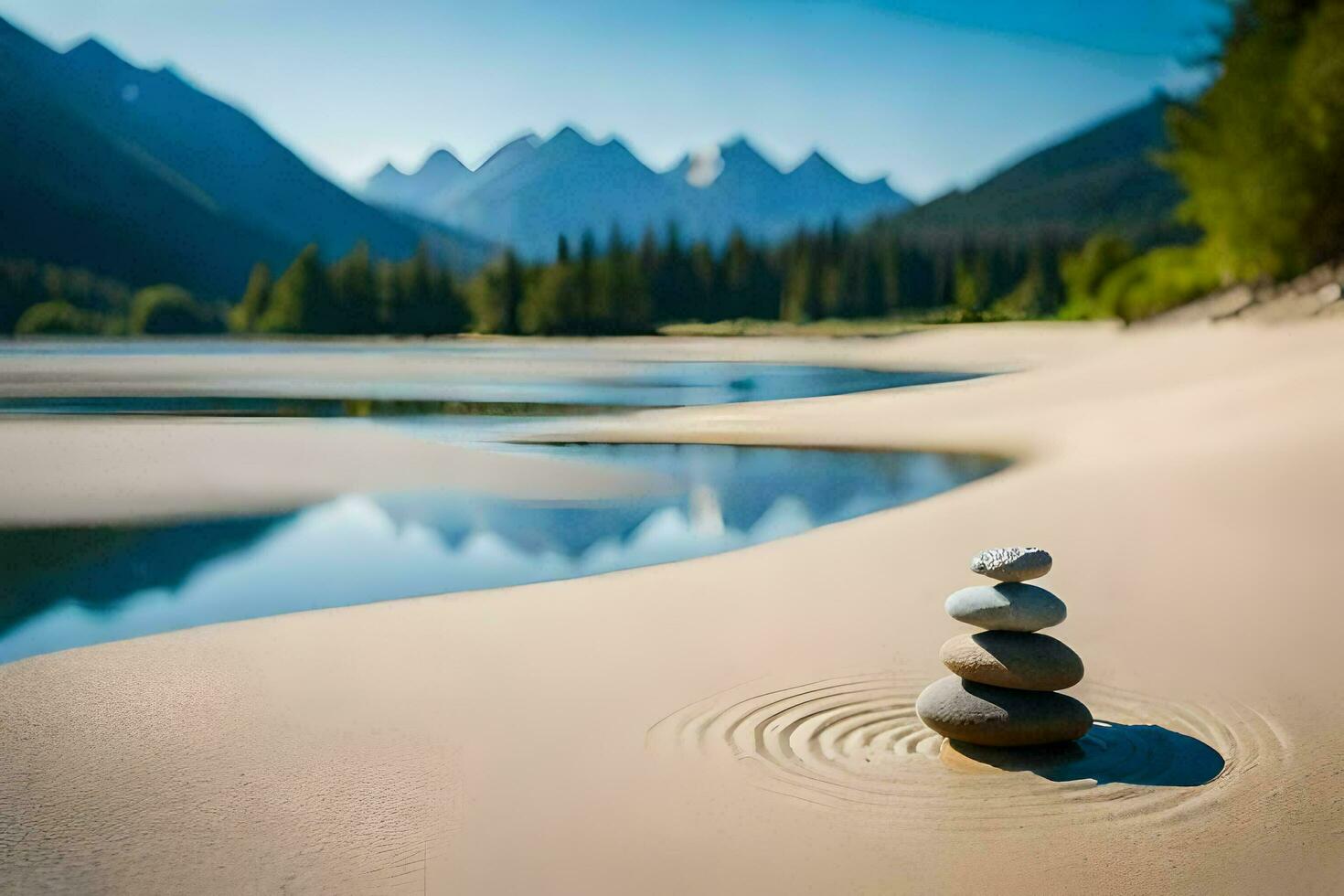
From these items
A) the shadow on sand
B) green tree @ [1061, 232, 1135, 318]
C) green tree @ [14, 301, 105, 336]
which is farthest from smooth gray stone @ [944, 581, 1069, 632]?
green tree @ [14, 301, 105, 336]

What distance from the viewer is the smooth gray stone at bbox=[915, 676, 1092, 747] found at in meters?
6.35

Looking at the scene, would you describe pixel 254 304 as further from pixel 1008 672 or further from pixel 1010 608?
pixel 1008 672

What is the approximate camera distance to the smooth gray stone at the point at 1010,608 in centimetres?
657

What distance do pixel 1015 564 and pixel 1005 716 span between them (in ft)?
2.46

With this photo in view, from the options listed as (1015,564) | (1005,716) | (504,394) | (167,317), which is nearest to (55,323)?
(167,317)

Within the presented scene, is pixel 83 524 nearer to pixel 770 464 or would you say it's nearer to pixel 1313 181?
pixel 770 464

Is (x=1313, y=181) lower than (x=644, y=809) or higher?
higher

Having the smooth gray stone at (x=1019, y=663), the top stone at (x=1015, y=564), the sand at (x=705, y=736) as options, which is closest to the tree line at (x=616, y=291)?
the sand at (x=705, y=736)

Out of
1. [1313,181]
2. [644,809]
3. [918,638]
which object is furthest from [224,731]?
[1313,181]

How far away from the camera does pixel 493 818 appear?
5777 millimetres

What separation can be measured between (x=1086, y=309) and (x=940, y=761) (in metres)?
69.2

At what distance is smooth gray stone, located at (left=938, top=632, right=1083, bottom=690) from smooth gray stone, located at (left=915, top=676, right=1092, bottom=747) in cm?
7

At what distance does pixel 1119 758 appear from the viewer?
6.34 metres

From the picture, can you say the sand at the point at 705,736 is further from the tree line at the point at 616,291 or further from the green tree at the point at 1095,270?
the tree line at the point at 616,291
